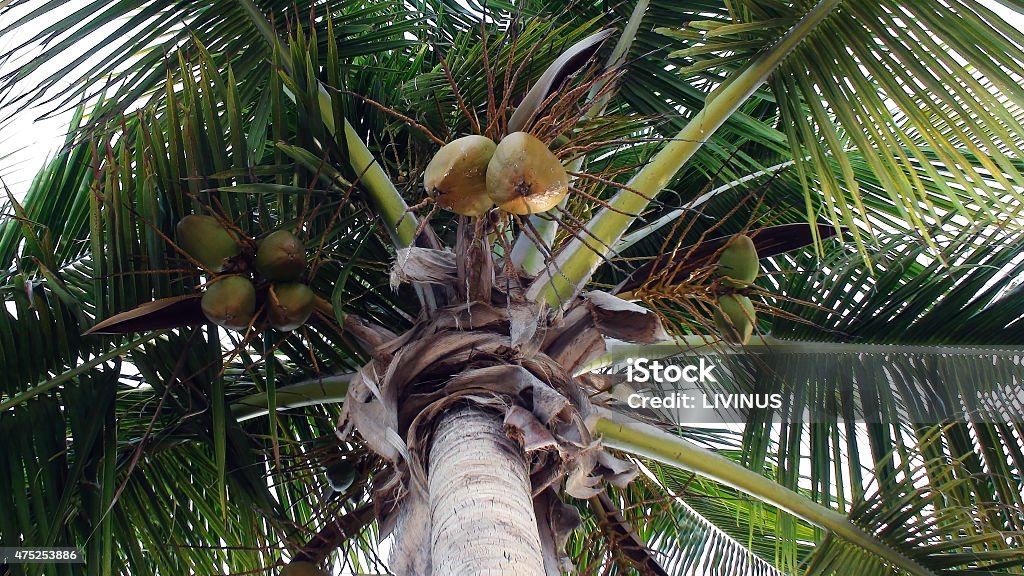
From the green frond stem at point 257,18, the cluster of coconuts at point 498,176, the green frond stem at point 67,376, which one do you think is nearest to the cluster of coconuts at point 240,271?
the green frond stem at point 67,376

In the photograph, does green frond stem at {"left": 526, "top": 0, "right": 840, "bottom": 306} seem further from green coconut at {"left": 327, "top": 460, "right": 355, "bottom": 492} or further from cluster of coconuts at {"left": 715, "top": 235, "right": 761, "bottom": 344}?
green coconut at {"left": 327, "top": 460, "right": 355, "bottom": 492}

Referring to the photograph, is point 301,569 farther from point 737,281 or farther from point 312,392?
point 737,281

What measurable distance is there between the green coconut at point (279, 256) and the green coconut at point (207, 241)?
65 mm

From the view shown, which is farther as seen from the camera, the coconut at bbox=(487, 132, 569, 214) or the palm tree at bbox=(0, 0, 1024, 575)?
the palm tree at bbox=(0, 0, 1024, 575)

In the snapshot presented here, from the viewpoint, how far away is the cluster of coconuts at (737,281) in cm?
220

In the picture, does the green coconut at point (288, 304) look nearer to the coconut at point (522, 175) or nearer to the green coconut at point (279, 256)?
the green coconut at point (279, 256)

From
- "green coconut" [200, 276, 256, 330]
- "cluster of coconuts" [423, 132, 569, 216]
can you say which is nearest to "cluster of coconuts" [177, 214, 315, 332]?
"green coconut" [200, 276, 256, 330]

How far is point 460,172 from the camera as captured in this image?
1531 mm

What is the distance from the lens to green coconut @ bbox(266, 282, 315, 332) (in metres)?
1.91

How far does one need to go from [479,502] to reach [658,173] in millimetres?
1019

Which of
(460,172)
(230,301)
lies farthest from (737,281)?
(230,301)

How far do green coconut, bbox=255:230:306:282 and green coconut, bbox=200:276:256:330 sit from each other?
50 mm

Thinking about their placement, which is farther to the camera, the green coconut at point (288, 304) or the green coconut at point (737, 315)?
the green coconut at point (737, 315)

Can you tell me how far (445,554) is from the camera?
1434 mm
